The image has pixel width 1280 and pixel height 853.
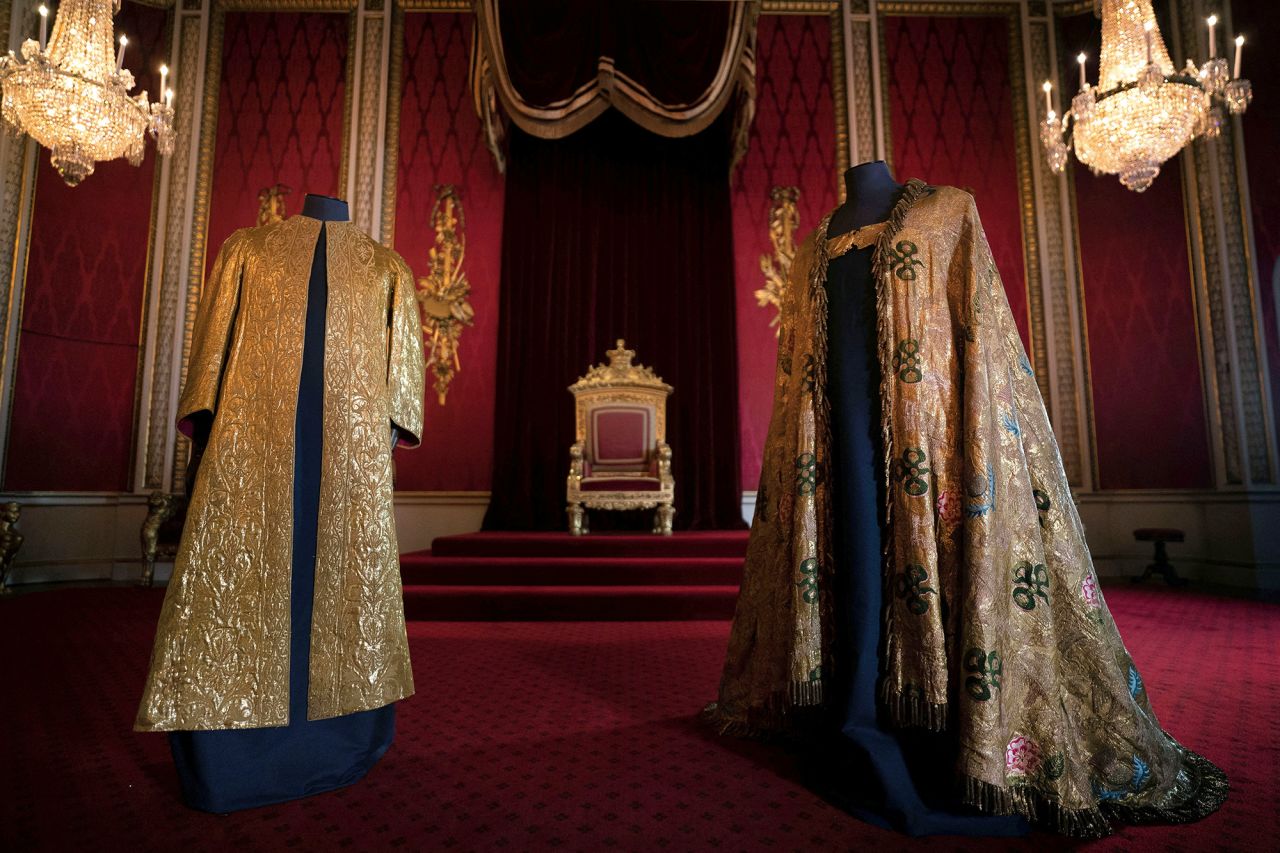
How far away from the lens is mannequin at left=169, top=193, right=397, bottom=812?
59.3 inches

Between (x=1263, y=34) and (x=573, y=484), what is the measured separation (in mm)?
5899

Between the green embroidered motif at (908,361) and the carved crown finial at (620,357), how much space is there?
4.01m

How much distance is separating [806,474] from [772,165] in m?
5.09

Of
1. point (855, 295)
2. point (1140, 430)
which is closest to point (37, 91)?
point (855, 295)

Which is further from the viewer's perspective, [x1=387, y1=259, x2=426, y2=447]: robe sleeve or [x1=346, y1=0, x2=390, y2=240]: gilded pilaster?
[x1=346, y1=0, x2=390, y2=240]: gilded pilaster

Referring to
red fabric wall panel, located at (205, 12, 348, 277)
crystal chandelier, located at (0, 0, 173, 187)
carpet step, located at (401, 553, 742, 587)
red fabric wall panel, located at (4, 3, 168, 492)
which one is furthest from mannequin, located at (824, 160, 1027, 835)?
red fabric wall panel, located at (4, 3, 168, 492)

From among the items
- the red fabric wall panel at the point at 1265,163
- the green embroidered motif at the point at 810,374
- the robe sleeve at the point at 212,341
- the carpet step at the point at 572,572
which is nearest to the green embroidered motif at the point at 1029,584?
the green embroidered motif at the point at 810,374

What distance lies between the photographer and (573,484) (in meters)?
5.04

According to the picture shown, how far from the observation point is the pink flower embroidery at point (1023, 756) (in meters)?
1.37

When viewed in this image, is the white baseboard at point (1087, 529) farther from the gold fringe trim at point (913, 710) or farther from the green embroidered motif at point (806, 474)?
the gold fringe trim at point (913, 710)

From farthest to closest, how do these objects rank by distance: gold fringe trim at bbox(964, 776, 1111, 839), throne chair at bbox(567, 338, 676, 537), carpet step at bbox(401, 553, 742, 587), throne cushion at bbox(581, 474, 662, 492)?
throne chair at bbox(567, 338, 676, 537)
throne cushion at bbox(581, 474, 662, 492)
carpet step at bbox(401, 553, 742, 587)
gold fringe trim at bbox(964, 776, 1111, 839)

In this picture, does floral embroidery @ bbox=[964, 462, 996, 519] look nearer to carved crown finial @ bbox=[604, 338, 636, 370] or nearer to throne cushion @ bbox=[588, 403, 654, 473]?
throne cushion @ bbox=[588, 403, 654, 473]

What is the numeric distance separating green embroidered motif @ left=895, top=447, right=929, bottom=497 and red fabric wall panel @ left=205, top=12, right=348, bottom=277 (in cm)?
576

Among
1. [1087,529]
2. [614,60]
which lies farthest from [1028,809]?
[1087,529]
